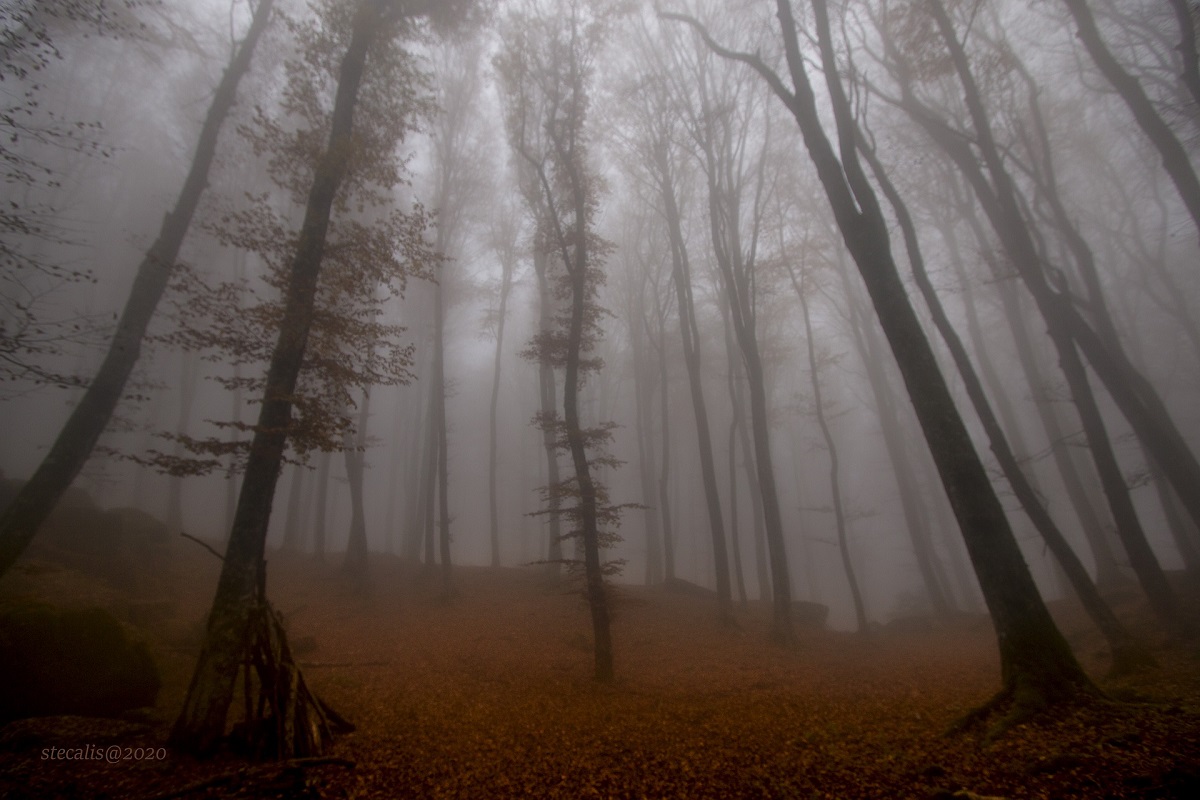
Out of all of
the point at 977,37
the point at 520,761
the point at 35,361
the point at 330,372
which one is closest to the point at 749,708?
the point at 520,761

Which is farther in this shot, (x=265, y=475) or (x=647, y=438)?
(x=647, y=438)

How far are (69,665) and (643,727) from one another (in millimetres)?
6978

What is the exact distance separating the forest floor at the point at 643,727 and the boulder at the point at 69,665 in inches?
24.8

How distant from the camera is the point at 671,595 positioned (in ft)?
54.6

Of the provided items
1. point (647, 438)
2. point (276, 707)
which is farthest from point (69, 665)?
point (647, 438)

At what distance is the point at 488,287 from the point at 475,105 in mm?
8052

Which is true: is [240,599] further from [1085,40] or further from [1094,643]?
[1085,40]

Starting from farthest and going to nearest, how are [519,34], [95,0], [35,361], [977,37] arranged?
[977,37]
[519,34]
[95,0]
[35,361]

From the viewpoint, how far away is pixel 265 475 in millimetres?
5664

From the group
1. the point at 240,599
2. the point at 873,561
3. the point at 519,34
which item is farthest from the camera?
the point at 873,561

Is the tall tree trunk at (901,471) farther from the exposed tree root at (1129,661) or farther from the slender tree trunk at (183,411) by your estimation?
the slender tree trunk at (183,411)

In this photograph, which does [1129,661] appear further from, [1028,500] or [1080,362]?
[1080,362]

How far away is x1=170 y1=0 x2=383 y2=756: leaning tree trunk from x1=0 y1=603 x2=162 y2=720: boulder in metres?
1.95

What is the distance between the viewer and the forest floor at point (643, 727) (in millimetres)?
3445
